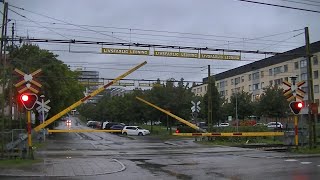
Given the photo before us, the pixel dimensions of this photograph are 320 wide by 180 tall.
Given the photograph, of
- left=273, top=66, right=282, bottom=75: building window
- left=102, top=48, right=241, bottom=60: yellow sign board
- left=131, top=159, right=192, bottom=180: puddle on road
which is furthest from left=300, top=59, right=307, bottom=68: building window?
left=131, top=159, right=192, bottom=180: puddle on road

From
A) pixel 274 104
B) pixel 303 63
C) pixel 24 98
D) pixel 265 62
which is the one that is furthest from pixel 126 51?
pixel 265 62

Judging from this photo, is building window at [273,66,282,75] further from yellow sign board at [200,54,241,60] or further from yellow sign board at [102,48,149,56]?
yellow sign board at [102,48,149,56]

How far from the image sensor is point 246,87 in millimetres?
121562

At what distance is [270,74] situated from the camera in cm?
10762

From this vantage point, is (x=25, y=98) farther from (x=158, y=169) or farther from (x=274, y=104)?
(x=274, y=104)

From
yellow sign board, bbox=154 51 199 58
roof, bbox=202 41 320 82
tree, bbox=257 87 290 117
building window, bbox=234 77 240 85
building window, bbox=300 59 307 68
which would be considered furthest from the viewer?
building window, bbox=234 77 240 85

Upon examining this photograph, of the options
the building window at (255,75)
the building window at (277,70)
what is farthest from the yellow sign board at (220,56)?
the building window at (255,75)

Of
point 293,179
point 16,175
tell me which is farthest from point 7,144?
point 293,179

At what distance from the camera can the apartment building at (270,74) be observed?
90.6 m

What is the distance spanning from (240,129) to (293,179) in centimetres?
2692

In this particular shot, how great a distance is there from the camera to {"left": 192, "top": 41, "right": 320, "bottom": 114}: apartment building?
90.6m

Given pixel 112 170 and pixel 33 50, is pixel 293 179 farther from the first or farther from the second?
pixel 33 50

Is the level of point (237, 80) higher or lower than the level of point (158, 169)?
higher

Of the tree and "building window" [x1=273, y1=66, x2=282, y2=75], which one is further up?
"building window" [x1=273, y1=66, x2=282, y2=75]
